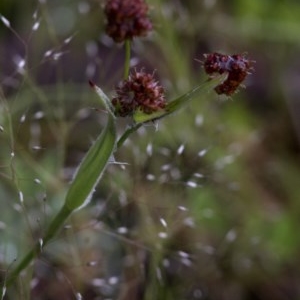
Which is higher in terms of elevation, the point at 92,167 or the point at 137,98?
the point at 137,98

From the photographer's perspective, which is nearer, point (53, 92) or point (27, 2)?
point (53, 92)

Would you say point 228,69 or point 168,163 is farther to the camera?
point 168,163

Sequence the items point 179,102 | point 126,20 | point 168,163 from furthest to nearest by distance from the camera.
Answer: point 168,163 → point 126,20 → point 179,102

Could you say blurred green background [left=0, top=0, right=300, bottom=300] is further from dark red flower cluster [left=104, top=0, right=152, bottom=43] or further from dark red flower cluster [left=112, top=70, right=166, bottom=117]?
dark red flower cluster [left=112, top=70, right=166, bottom=117]

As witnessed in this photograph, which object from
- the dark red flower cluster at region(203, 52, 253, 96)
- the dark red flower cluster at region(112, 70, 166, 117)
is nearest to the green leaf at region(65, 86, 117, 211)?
the dark red flower cluster at region(112, 70, 166, 117)

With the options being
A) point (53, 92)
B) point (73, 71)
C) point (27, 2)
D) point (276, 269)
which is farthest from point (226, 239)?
point (27, 2)

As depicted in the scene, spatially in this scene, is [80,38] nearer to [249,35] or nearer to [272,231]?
[249,35]

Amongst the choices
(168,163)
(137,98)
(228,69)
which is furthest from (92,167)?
(168,163)

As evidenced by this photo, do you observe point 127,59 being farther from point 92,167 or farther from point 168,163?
point 168,163
